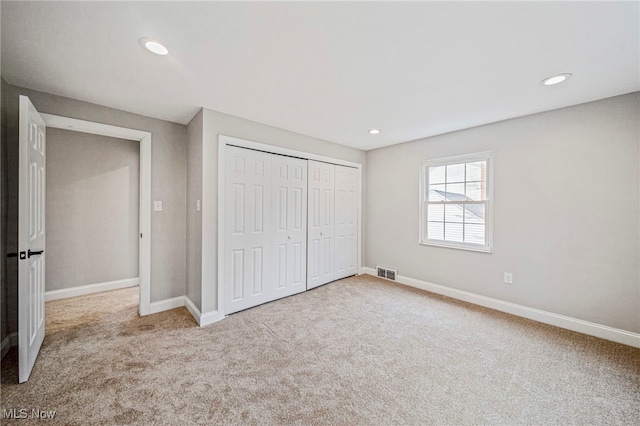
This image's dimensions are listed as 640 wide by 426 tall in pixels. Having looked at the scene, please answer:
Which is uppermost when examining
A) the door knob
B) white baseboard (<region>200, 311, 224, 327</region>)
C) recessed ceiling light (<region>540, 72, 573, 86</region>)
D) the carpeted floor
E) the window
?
recessed ceiling light (<region>540, 72, 573, 86</region>)

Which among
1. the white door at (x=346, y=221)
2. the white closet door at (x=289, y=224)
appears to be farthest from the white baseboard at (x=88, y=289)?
the white door at (x=346, y=221)

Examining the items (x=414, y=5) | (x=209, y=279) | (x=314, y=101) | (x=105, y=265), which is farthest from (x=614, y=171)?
(x=105, y=265)

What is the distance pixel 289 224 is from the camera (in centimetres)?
355

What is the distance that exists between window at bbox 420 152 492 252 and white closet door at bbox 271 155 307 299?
1.89m

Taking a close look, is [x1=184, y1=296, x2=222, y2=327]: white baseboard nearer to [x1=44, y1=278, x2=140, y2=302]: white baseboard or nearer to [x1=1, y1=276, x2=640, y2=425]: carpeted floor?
[x1=1, y1=276, x2=640, y2=425]: carpeted floor

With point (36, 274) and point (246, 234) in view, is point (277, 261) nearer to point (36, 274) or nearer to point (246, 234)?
point (246, 234)

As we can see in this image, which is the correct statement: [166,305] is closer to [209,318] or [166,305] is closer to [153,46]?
[209,318]

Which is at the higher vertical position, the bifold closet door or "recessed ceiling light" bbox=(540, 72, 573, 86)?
"recessed ceiling light" bbox=(540, 72, 573, 86)

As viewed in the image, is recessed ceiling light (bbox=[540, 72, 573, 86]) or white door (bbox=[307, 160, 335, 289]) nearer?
recessed ceiling light (bbox=[540, 72, 573, 86])

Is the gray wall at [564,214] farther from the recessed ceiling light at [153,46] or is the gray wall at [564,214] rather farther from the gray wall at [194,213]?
the recessed ceiling light at [153,46]

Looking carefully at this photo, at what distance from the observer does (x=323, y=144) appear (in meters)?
3.99

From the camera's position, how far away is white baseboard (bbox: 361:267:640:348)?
2394 millimetres

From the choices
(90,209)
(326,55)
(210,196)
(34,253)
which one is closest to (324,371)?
(210,196)

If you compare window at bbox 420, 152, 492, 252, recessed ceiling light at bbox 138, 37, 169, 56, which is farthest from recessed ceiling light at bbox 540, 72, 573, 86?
recessed ceiling light at bbox 138, 37, 169, 56
